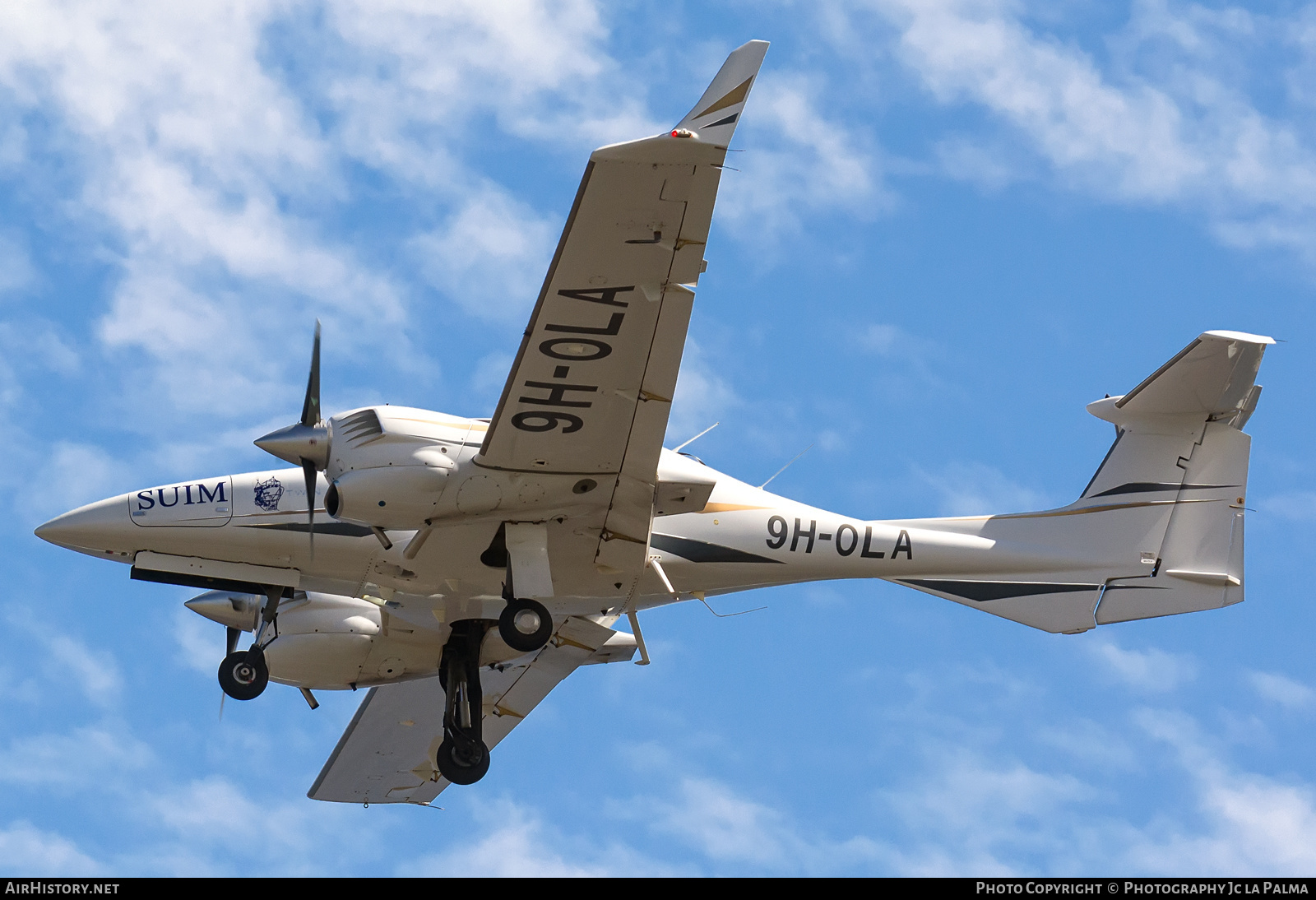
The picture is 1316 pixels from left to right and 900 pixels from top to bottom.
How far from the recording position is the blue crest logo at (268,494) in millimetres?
22156

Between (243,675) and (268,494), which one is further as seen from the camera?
(243,675)

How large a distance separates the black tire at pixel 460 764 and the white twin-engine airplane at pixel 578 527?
0.03 meters

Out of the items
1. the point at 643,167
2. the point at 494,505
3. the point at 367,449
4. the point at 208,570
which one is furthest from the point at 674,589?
the point at 643,167

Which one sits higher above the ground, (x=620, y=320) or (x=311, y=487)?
(x=620, y=320)

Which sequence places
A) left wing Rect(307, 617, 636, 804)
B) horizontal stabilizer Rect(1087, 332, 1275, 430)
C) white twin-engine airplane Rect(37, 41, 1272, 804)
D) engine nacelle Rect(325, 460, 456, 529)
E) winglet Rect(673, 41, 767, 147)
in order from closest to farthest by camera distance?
winglet Rect(673, 41, 767, 147) < white twin-engine airplane Rect(37, 41, 1272, 804) < engine nacelle Rect(325, 460, 456, 529) < horizontal stabilizer Rect(1087, 332, 1275, 430) < left wing Rect(307, 617, 636, 804)

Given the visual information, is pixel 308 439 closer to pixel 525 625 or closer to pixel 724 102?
pixel 525 625

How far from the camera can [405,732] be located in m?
27.6

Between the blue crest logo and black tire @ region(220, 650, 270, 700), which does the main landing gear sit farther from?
the blue crest logo

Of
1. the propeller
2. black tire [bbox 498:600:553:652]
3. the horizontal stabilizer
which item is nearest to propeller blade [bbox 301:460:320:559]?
the propeller

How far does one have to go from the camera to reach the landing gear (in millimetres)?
23234

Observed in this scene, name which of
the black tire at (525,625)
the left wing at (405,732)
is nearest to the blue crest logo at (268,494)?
the black tire at (525,625)

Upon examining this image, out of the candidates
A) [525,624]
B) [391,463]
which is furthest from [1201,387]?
[391,463]

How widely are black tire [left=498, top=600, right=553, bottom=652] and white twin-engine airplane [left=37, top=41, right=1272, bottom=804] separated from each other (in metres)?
0.04

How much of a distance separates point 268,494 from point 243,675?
2.85 metres
